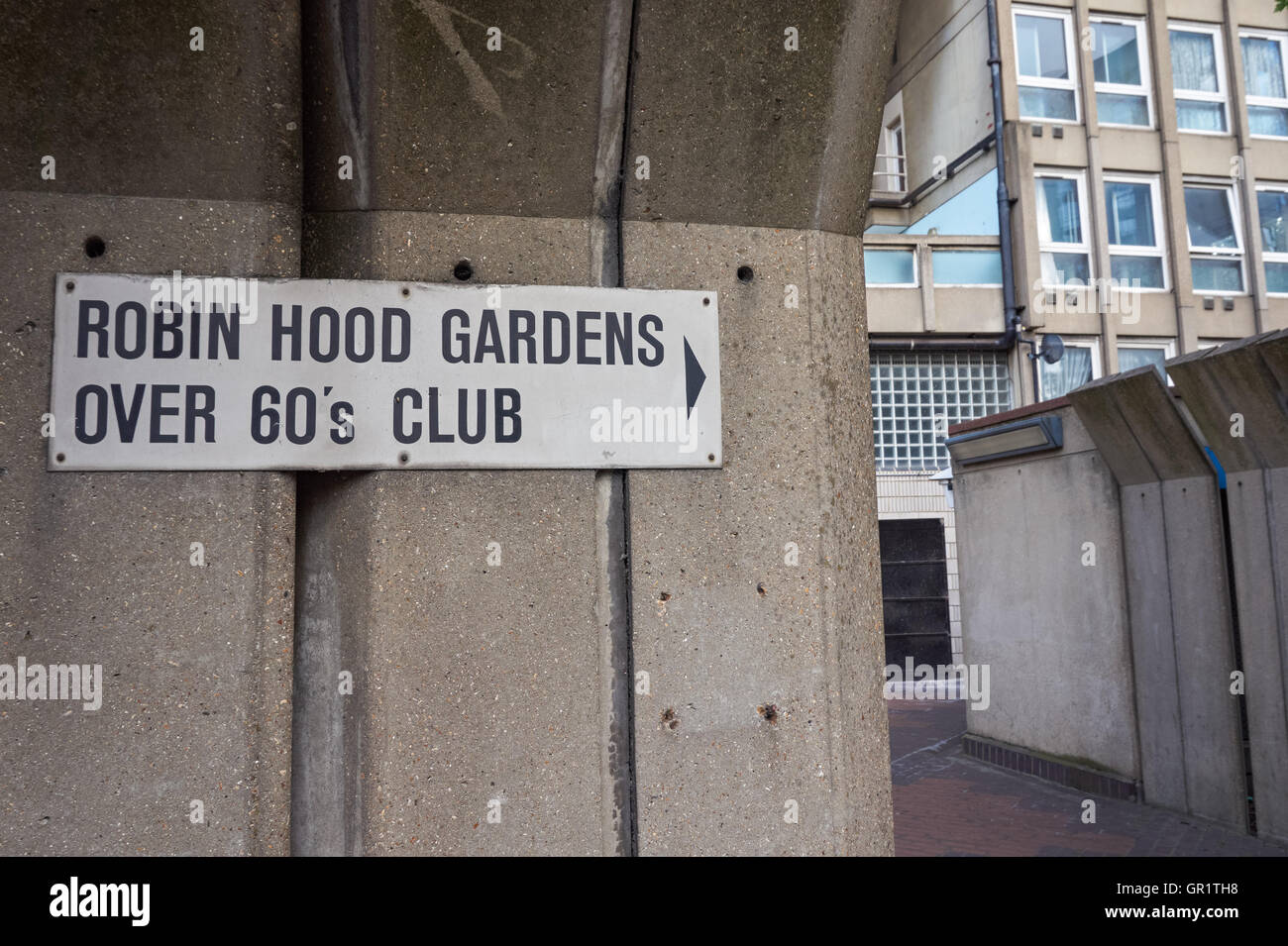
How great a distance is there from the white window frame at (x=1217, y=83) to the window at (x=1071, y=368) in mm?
4246

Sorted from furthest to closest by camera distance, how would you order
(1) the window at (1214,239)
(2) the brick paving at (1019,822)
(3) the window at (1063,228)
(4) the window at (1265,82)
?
(4) the window at (1265,82)
(1) the window at (1214,239)
(3) the window at (1063,228)
(2) the brick paving at (1019,822)

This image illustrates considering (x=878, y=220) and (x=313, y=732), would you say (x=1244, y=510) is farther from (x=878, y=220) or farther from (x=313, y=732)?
(x=878, y=220)

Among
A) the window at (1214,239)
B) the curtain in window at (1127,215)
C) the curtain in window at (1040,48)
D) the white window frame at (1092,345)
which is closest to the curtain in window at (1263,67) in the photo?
the window at (1214,239)

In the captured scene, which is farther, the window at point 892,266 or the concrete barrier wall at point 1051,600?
the window at point 892,266

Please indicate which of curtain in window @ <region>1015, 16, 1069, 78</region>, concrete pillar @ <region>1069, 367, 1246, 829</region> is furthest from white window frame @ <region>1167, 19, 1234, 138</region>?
concrete pillar @ <region>1069, 367, 1246, 829</region>

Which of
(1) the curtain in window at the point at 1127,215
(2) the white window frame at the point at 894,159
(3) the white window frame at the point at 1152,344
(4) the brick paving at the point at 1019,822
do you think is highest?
(2) the white window frame at the point at 894,159

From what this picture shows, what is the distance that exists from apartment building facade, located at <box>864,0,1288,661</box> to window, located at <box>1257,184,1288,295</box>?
0.03m

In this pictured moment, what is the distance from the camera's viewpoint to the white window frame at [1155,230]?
17.2 m

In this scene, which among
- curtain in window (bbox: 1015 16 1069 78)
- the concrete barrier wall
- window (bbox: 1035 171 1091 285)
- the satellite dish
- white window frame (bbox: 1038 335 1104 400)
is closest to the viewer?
the concrete barrier wall

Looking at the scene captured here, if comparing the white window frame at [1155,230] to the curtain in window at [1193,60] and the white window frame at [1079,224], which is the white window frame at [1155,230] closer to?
the white window frame at [1079,224]

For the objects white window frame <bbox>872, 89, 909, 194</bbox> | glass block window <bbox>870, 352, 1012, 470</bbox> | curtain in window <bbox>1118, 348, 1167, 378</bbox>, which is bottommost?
glass block window <bbox>870, 352, 1012, 470</bbox>

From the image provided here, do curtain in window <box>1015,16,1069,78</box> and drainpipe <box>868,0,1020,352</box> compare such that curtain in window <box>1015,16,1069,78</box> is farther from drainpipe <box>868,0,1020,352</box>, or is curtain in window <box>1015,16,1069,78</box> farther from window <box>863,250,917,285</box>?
window <box>863,250,917,285</box>

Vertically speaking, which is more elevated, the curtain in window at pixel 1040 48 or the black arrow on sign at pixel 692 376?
the curtain in window at pixel 1040 48

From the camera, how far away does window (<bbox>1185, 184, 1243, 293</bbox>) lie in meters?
17.6
